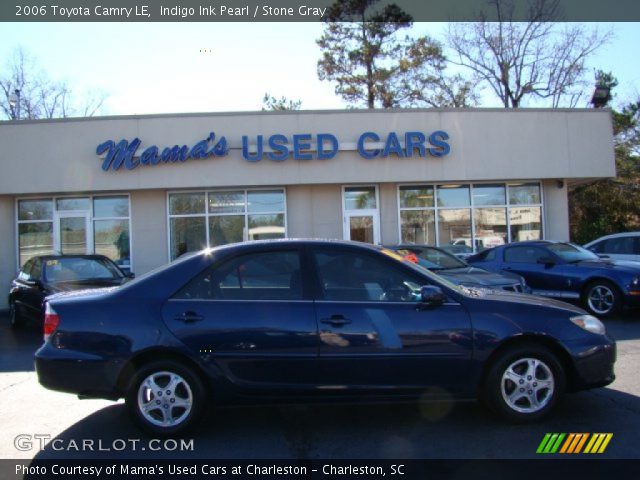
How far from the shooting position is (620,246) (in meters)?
12.7

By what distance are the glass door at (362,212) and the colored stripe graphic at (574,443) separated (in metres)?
11.9

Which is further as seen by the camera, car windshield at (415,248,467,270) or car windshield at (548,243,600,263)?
car windshield at (548,243,600,263)

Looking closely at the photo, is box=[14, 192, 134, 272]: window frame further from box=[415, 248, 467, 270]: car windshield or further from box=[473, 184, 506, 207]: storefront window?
box=[473, 184, 506, 207]: storefront window

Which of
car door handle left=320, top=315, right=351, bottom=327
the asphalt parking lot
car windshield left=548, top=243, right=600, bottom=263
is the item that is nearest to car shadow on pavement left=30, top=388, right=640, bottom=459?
the asphalt parking lot

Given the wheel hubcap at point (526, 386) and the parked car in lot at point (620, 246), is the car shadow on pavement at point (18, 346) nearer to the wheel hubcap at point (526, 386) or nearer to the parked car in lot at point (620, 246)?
the wheel hubcap at point (526, 386)

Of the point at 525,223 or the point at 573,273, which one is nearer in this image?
the point at 573,273

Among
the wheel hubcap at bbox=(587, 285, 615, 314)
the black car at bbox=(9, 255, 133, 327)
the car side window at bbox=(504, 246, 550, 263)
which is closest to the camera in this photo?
the wheel hubcap at bbox=(587, 285, 615, 314)

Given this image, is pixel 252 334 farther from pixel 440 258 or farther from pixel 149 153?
pixel 149 153

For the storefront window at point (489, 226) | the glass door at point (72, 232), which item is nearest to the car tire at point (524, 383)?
the storefront window at point (489, 226)

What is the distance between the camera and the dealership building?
15.1 meters

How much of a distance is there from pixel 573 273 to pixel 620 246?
3.23 m

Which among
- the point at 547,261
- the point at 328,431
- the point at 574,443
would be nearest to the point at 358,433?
the point at 328,431

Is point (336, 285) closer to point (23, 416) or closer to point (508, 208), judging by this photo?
point (23, 416)

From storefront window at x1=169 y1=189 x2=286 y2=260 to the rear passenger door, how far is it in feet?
37.7
